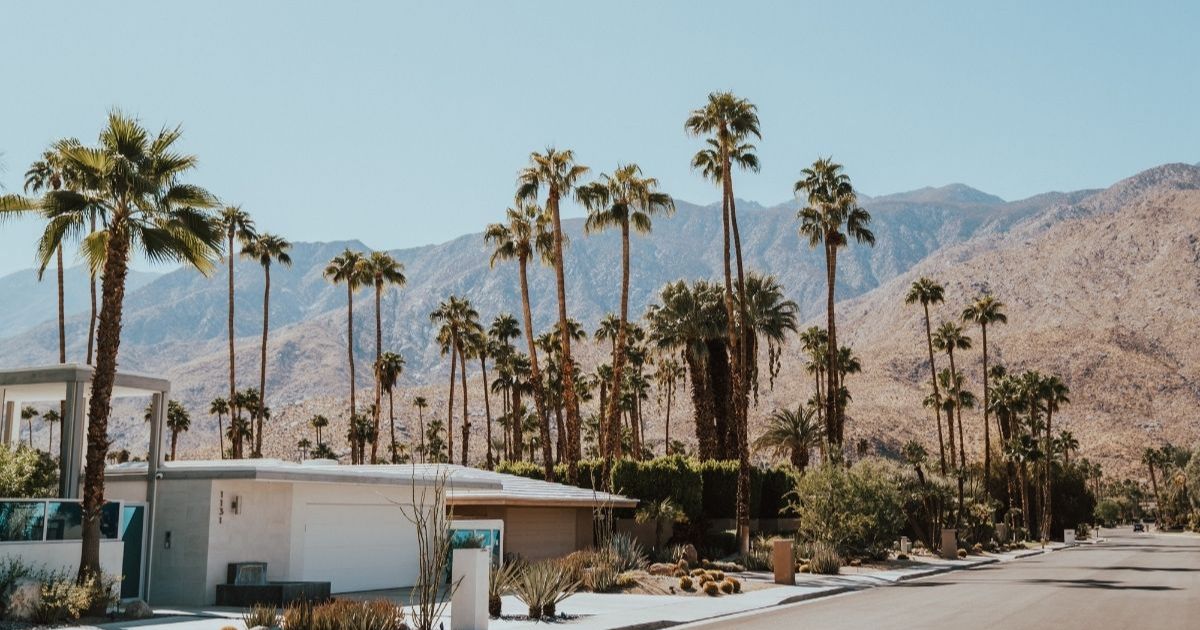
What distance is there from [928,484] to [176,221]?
4436cm

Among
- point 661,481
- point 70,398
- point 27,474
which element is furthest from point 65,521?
point 661,481

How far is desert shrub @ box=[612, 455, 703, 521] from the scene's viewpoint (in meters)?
46.7

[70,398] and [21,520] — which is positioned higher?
[70,398]

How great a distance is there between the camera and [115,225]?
2438 cm

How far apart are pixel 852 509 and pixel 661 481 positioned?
817cm

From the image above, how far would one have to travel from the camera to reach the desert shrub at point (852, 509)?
47.0 m

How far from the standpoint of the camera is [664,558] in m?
44.8

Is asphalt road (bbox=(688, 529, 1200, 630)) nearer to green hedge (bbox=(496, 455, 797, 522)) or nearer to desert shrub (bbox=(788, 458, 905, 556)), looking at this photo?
desert shrub (bbox=(788, 458, 905, 556))

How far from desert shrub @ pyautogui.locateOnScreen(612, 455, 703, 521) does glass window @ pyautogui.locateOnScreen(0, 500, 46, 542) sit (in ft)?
87.7

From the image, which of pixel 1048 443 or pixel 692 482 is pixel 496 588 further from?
pixel 1048 443

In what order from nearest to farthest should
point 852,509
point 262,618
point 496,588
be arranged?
point 262,618, point 496,588, point 852,509

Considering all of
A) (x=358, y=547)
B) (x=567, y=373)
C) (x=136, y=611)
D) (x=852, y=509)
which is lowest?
(x=136, y=611)

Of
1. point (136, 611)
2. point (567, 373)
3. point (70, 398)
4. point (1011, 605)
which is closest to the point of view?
point (136, 611)

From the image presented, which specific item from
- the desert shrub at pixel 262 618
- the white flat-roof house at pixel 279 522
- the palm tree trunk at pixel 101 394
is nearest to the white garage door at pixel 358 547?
the white flat-roof house at pixel 279 522
